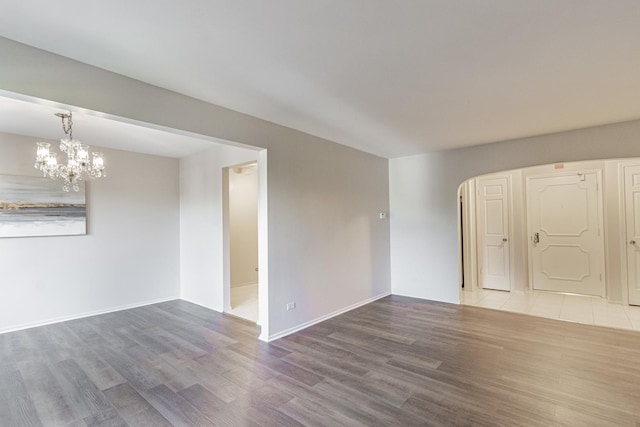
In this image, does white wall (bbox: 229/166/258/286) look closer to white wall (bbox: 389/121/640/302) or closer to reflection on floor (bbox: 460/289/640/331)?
white wall (bbox: 389/121/640/302)

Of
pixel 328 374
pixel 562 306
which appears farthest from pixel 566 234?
pixel 328 374

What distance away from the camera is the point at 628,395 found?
2.39 m

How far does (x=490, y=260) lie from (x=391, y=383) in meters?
4.59

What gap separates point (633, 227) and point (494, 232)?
1.98m

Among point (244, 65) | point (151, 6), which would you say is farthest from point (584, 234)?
point (151, 6)

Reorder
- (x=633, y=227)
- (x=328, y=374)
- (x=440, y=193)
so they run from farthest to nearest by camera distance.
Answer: (x=440, y=193) < (x=633, y=227) < (x=328, y=374)

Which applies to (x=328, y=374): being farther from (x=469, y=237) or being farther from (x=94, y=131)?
(x=469, y=237)

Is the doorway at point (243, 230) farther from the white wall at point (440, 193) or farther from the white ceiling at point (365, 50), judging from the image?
the white ceiling at point (365, 50)

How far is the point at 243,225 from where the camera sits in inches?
261

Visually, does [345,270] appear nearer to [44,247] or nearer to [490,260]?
[490,260]

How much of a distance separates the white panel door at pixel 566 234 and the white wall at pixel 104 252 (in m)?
7.05

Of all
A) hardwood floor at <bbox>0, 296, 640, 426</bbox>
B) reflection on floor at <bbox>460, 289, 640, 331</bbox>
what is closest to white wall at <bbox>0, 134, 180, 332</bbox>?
hardwood floor at <bbox>0, 296, 640, 426</bbox>

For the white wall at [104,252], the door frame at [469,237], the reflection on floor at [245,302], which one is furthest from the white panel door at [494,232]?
the white wall at [104,252]

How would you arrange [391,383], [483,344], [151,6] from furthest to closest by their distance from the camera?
[483,344], [391,383], [151,6]
